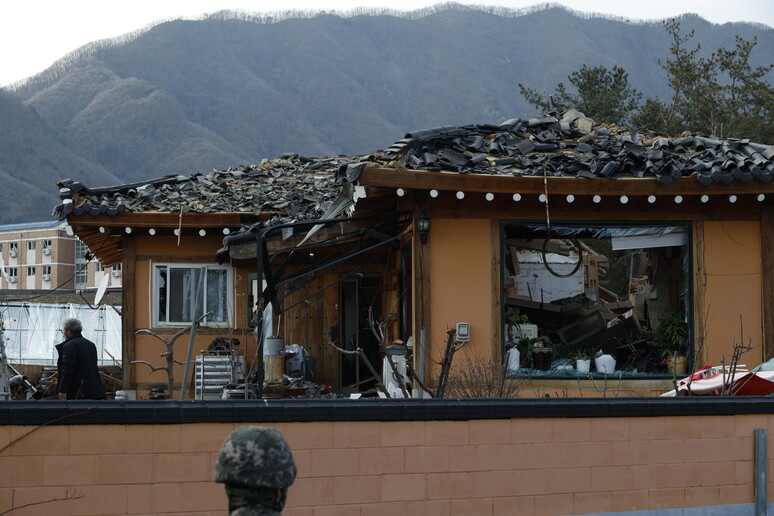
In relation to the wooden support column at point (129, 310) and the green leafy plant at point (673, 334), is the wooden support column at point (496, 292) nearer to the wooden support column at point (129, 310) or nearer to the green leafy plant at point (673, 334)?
the green leafy plant at point (673, 334)

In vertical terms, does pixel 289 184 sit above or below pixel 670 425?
above

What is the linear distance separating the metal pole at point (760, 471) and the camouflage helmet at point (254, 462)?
525 cm

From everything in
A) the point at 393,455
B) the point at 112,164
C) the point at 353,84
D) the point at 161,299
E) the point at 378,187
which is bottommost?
the point at 393,455

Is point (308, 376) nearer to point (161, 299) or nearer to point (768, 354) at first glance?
point (161, 299)

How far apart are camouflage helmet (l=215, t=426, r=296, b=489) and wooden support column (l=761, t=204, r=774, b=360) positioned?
32.5 feet

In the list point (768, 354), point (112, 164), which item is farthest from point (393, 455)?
point (112, 164)

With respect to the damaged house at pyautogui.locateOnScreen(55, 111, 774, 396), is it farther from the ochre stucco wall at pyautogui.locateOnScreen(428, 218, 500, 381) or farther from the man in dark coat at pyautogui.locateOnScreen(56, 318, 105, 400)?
the man in dark coat at pyautogui.locateOnScreen(56, 318, 105, 400)

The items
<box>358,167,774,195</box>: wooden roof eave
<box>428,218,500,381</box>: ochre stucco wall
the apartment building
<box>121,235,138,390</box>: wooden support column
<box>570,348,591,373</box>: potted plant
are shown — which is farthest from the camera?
the apartment building

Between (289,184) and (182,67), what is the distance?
567 feet

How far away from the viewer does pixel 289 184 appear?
17953mm

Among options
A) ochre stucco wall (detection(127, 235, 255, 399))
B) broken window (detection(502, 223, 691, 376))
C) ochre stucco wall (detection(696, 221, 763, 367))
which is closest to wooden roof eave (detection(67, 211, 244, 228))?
ochre stucco wall (detection(127, 235, 255, 399))

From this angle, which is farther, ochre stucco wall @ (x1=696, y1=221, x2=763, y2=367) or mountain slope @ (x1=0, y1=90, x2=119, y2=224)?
mountain slope @ (x1=0, y1=90, x2=119, y2=224)

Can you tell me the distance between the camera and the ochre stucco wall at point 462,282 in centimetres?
1146

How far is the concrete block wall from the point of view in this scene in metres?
6.35
